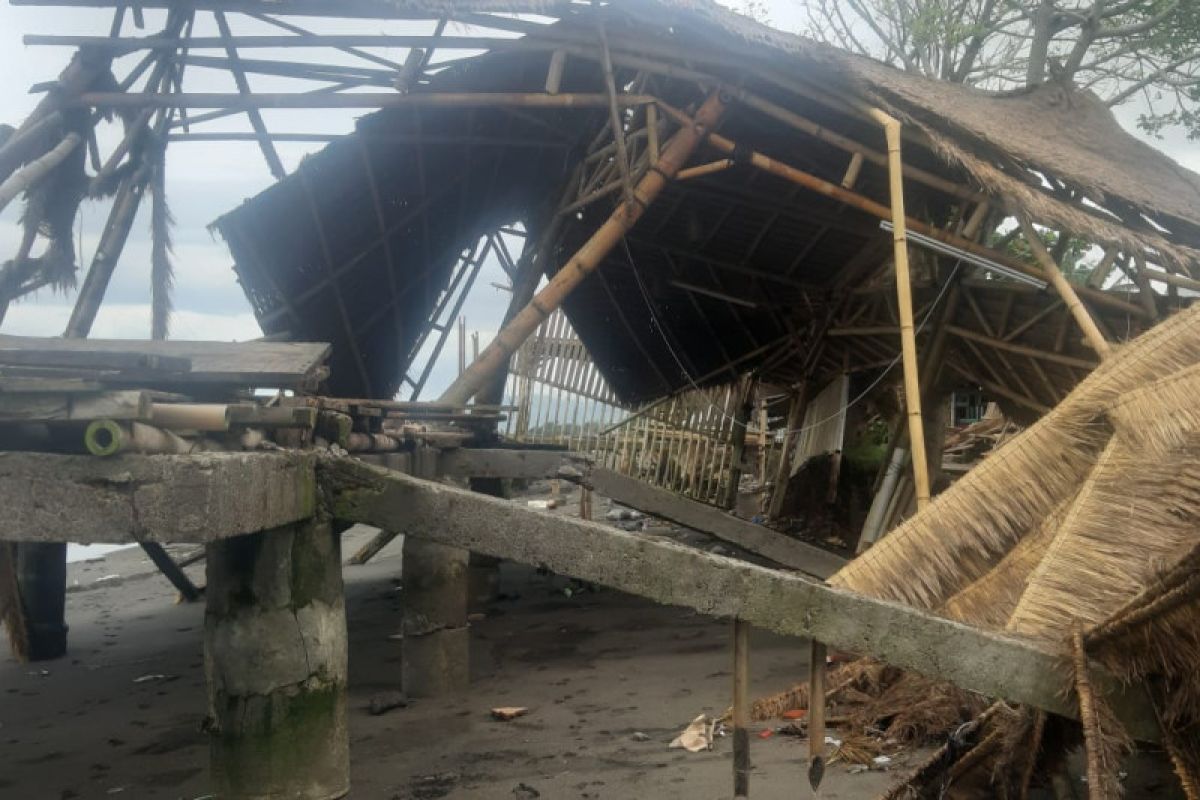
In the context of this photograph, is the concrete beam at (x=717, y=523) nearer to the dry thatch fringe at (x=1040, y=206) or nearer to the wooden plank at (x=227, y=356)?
the dry thatch fringe at (x=1040, y=206)

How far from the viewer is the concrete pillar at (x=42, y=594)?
10625 mm

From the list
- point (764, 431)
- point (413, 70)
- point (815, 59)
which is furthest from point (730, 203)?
point (764, 431)

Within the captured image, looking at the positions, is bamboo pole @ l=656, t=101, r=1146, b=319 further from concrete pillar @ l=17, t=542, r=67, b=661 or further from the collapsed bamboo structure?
concrete pillar @ l=17, t=542, r=67, b=661

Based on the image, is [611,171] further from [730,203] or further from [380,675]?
[380,675]

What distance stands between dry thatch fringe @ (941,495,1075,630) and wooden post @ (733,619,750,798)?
121cm

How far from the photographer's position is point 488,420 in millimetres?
11055

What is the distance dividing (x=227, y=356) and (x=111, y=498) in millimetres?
1434

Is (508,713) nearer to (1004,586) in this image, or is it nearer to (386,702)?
(386,702)

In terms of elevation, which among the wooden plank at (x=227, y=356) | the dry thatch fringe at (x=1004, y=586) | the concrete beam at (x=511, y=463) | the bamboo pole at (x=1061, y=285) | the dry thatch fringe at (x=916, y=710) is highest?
the bamboo pole at (x=1061, y=285)

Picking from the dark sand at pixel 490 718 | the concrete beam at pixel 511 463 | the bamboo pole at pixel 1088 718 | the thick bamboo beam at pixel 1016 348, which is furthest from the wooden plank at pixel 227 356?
the thick bamboo beam at pixel 1016 348

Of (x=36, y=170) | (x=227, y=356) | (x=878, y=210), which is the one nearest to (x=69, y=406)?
(x=227, y=356)

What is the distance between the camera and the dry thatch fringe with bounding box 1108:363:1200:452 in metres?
4.68

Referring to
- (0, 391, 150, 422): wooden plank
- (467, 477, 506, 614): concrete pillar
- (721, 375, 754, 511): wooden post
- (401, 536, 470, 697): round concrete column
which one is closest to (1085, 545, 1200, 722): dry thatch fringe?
(0, 391, 150, 422): wooden plank

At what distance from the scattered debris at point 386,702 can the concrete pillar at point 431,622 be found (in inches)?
3.8
